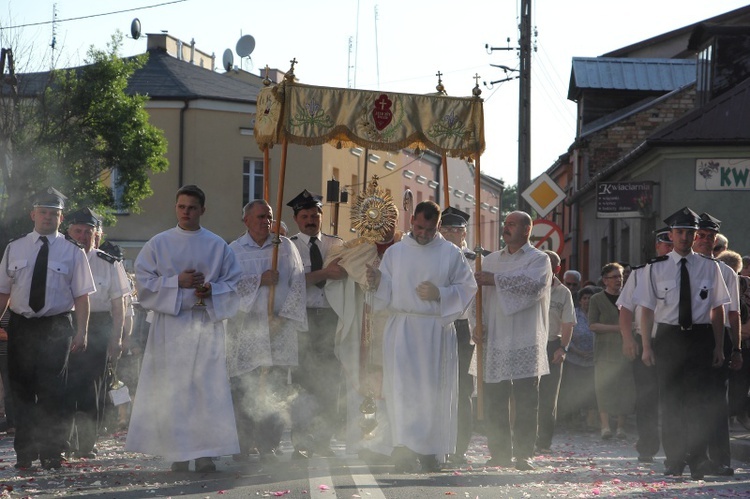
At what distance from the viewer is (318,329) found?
12422 millimetres

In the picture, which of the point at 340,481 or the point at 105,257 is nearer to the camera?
the point at 340,481

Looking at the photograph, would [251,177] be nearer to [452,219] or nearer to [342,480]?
[452,219]

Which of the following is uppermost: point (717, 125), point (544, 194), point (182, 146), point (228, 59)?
point (228, 59)

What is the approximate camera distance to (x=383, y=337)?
11.5 m

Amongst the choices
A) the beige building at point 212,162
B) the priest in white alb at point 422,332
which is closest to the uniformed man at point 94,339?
the priest in white alb at point 422,332

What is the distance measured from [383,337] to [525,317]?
4.35 ft

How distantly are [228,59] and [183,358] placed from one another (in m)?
44.6

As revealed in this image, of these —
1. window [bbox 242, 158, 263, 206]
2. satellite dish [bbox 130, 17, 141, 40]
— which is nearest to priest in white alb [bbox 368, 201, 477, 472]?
window [bbox 242, 158, 263, 206]

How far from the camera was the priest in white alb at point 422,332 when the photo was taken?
1104 cm

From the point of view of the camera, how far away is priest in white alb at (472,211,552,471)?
1166 cm

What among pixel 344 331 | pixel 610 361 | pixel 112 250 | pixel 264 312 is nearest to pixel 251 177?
pixel 610 361

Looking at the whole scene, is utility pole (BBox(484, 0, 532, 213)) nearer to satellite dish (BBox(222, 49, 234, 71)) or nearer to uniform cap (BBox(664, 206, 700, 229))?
uniform cap (BBox(664, 206, 700, 229))

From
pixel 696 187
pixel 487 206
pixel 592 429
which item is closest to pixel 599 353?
pixel 592 429

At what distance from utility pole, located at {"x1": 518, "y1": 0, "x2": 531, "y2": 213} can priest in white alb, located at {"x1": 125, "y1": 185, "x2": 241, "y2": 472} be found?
51.6 feet
